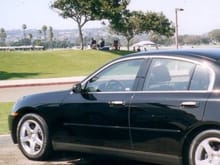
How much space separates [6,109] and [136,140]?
333 inches

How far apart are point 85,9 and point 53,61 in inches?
500

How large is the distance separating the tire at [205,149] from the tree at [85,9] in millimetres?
51629

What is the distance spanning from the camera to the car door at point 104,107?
21.5 ft

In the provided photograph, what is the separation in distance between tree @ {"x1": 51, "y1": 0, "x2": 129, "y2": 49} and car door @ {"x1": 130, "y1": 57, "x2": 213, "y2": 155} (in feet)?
167

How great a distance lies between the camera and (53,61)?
4606 cm

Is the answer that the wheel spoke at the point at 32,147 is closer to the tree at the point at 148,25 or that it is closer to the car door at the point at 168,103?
the car door at the point at 168,103

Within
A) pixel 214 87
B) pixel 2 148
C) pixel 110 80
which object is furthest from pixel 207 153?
pixel 2 148

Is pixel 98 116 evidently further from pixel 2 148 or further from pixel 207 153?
pixel 2 148

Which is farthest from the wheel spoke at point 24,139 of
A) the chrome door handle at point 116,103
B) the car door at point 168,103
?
the car door at point 168,103

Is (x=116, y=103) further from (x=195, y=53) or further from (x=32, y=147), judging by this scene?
(x=32, y=147)

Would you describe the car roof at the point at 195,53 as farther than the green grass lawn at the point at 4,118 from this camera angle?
No

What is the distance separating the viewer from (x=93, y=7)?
57.4 metres

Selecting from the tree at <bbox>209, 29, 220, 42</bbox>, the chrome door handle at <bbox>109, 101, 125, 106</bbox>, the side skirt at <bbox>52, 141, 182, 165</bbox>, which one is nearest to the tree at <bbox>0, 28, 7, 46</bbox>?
the tree at <bbox>209, 29, 220, 42</bbox>

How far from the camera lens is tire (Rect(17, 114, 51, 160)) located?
24.5 ft
